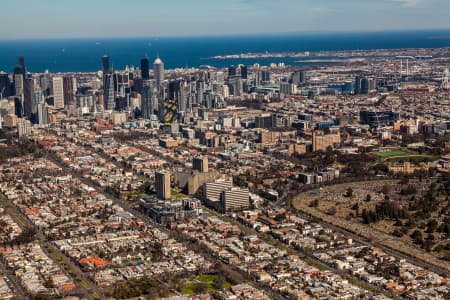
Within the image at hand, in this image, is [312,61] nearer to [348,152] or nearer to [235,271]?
[348,152]

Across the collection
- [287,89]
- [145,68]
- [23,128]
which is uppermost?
[145,68]

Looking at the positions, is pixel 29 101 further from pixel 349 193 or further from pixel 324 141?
pixel 349 193

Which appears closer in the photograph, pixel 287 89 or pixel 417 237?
pixel 417 237

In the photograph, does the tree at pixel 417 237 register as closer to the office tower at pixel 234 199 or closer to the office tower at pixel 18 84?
the office tower at pixel 234 199

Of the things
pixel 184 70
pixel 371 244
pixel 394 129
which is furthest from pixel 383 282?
pixel 184 70

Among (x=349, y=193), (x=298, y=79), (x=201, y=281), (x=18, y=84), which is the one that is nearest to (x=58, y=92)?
(x=18, y=84)

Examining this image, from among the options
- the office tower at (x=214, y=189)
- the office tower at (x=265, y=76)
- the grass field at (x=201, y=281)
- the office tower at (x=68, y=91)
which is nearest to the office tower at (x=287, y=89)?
the office tower at (x=265, y=76)
